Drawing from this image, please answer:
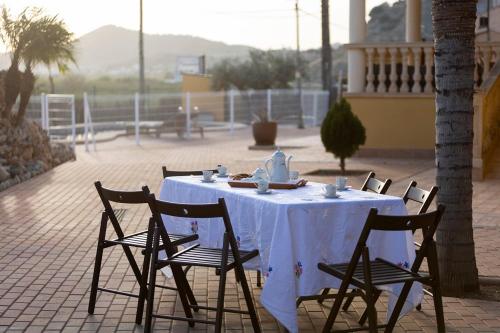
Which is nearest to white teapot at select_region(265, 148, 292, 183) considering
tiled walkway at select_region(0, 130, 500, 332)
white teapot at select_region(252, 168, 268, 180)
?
white teapot at select_region(252, 168, 268, 180)

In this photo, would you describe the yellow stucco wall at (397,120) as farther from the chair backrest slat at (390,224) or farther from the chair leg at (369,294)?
the chair leg at (369,294)

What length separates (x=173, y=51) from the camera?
160m

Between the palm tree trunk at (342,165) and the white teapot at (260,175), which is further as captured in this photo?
the palm tree trunk at (342,165)

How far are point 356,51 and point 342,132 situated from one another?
327 centimetres

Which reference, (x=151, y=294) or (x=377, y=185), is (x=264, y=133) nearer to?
(x=377, y=185)

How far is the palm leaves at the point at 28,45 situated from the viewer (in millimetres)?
17656

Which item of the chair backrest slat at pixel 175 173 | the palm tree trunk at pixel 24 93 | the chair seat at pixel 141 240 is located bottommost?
the chair seat at pixel 141 240

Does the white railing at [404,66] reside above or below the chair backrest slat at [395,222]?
above

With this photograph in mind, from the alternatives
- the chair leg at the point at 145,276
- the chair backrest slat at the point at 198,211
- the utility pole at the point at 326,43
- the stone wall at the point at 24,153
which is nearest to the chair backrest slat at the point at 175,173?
the chair leg at the point at 145,276

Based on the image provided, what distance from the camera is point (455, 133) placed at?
664 centimetres

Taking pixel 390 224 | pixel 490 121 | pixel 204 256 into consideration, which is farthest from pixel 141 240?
pixel 490 121

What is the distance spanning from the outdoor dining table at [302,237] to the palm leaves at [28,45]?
12.3 metres

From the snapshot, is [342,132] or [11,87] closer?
[342,132]

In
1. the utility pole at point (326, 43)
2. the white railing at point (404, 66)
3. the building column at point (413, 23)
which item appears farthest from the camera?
the utility pole at point (326, 43)
